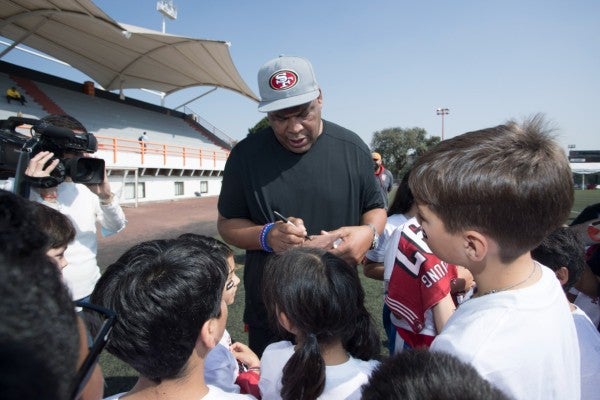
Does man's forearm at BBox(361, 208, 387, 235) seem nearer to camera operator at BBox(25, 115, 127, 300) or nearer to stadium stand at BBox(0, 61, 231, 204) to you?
camera operator at BBox(25, 115, 127, 300)

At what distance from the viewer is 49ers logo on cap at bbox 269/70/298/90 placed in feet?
6.17

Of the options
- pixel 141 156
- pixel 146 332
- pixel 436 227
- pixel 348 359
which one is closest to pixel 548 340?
pixel 436 227

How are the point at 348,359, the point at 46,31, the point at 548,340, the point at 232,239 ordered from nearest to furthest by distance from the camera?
the point at 548,340, the point at 348,359, the point at 232,239, the point at 46,31

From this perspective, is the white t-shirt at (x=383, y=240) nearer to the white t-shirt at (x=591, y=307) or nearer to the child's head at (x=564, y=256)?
the child's head at (x=564, y=256)

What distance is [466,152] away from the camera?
3.87ft

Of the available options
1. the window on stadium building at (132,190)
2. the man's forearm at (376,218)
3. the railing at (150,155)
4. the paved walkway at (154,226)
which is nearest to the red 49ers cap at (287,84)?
the man's forearm at (376,218)

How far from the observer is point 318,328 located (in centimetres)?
158

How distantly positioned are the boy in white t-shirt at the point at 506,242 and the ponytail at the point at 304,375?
19.7 inches

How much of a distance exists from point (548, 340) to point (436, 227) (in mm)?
421

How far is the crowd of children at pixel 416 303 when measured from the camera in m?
0.81

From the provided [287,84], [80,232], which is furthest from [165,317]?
[80,232]

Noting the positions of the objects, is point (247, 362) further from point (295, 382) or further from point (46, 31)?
point (46, 31)

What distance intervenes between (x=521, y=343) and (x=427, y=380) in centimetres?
36

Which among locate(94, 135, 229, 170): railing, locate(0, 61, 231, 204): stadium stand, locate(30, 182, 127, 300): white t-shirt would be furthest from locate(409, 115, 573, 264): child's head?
locate(94, 135, 229, 170): railing
